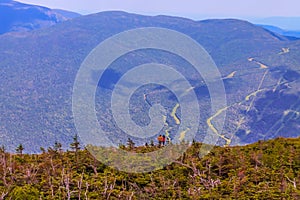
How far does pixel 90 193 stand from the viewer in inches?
451

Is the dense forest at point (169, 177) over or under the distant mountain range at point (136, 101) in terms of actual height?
over

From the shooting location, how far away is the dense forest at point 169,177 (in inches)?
447

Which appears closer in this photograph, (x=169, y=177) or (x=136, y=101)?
(x=169, y=177)

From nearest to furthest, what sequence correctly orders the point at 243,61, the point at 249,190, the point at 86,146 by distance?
the point at 249,190, the point at 86,146, the point at 243,61

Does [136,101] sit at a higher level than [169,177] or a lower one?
lower

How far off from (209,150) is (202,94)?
9732cm

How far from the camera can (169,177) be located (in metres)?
13.5

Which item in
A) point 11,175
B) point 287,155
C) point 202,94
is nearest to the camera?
point 11,175

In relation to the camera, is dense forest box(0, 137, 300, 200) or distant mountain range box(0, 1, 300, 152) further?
distant mountain range box(0, 1, 300, 152)

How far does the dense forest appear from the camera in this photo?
1135 cm

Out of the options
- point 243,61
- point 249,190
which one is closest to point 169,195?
point 249,190

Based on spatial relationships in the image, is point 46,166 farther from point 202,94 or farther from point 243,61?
point 243,61

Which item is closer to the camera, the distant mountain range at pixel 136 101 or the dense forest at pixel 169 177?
the dense forest at pixel 169 177

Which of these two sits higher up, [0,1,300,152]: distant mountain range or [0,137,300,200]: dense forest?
[0,137,300,200]: dense forest
